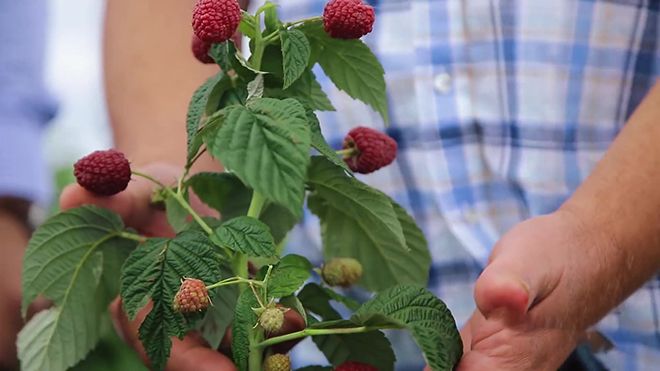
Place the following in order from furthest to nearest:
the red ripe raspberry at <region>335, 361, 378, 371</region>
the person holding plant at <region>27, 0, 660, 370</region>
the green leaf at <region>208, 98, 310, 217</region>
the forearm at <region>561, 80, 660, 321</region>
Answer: the person holding plant at <region>27, 0, 660, 370</region> < the forearm at <region>561, 80, 660, 321</region> < the red ripe raspberry at <region>335, 361, 378, 371</region> < the green leaf at <region>208, 98, 310, 217</region>

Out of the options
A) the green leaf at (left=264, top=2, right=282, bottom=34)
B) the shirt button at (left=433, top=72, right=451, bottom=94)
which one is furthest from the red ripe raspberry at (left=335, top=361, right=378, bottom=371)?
the shirt button at (left=433, top=72, right=451, bottom=94)

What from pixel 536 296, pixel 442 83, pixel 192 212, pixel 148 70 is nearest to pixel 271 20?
pixel 192 212

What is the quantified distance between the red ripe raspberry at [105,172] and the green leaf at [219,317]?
99 millimetres

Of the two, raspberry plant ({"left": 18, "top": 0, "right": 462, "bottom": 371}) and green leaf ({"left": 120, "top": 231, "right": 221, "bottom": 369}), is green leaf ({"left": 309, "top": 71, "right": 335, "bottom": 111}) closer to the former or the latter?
raspberry plant ({"left": 18, "top": 0, "right": 462, "bottom": 371})

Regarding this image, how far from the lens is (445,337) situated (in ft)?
1.99

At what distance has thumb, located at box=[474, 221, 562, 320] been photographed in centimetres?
62

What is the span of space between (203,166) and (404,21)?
24 cm

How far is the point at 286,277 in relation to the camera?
2.06ft

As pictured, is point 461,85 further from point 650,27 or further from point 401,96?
point 650,27

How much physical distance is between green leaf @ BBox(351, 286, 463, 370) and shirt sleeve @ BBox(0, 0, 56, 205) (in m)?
0.67

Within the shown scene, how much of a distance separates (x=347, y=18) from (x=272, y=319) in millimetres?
186

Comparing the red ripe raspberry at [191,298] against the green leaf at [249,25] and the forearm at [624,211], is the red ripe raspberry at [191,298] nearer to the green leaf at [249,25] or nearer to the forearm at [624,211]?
the green leaf at [249,25]

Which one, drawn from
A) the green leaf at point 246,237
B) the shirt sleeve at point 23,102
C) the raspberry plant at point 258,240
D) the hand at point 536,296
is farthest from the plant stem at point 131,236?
the shirt sleeve at point 23,102

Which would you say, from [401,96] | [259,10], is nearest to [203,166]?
[401,96]
